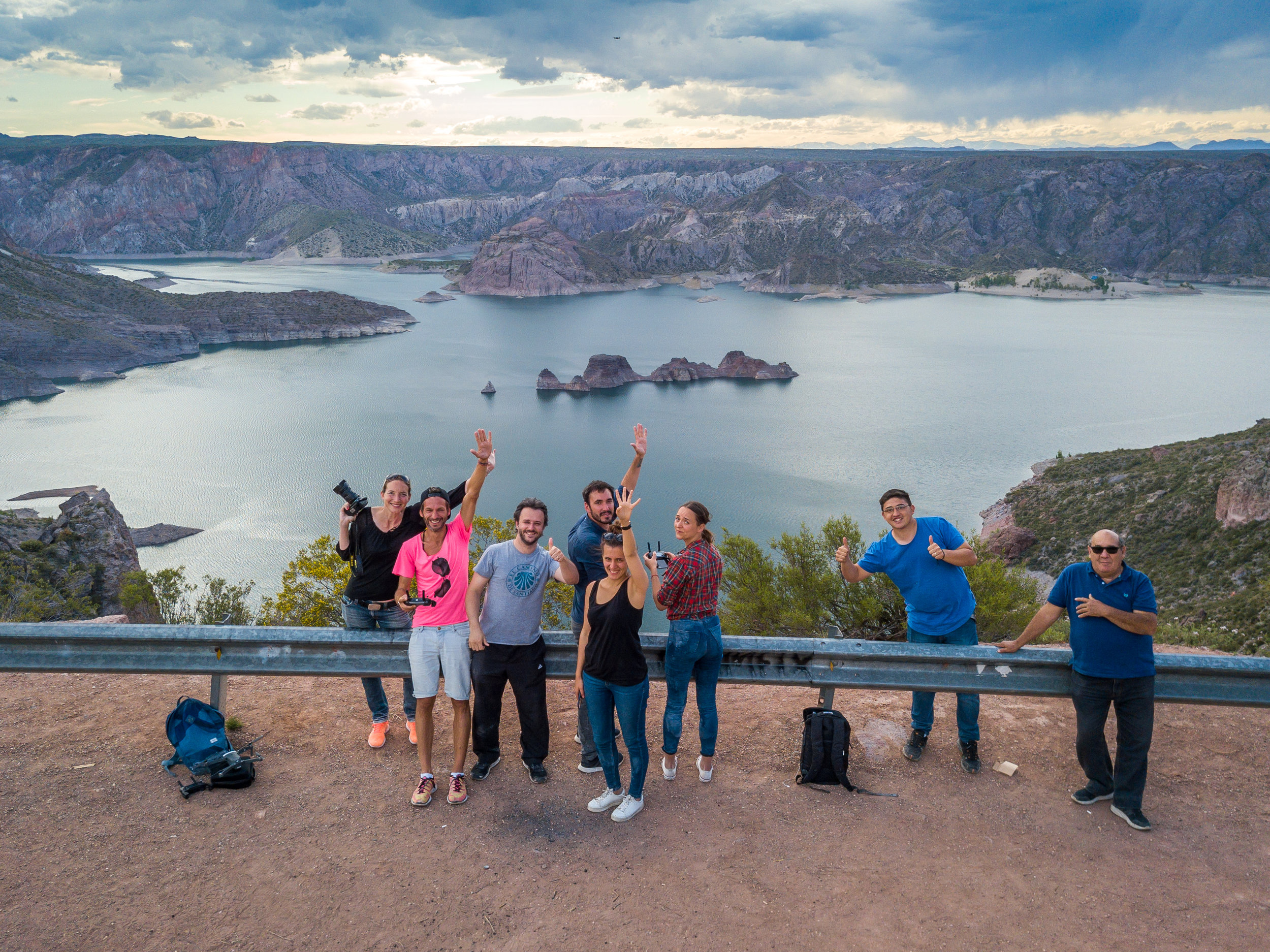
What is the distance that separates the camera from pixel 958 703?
5.46 meters

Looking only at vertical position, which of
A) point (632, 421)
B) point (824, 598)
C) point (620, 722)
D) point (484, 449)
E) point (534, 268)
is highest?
point (534, 268)

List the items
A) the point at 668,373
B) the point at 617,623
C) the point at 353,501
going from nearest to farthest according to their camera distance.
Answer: the point at 617,623 < the point at 353,501 < the point at 668,373

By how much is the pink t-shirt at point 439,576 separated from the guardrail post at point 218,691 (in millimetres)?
1436

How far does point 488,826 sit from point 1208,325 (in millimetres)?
151112

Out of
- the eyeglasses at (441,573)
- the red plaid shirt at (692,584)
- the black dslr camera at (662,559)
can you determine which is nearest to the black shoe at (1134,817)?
the red plaid shirt at (692,584)

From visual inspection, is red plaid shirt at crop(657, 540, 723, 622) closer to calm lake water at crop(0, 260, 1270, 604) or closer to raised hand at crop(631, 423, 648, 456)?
raised hand at crop(631, 423, 648, 456)

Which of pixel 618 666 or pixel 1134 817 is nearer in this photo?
pixel 1134 817

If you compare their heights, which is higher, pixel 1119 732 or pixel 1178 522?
pixel 1119 732

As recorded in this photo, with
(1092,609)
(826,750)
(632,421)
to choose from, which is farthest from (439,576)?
(632,421)

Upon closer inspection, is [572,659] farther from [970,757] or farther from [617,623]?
[970,757]

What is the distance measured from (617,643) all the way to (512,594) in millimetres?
804

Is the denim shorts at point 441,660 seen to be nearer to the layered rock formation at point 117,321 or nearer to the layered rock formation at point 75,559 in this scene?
the layered rock formation at point 75,559

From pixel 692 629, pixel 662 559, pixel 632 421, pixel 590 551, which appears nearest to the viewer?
pixel 692 629

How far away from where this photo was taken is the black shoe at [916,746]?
17.7ft
